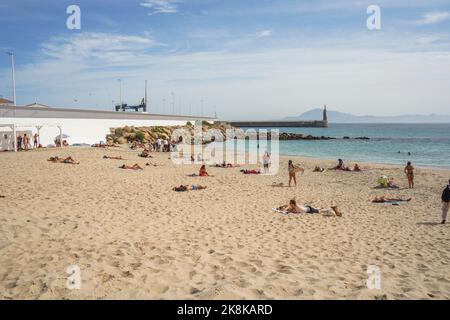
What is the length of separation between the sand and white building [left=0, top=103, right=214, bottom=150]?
11750 millimetres

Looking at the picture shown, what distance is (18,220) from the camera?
8.09m

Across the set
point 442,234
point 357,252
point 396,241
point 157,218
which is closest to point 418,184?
point 442,234

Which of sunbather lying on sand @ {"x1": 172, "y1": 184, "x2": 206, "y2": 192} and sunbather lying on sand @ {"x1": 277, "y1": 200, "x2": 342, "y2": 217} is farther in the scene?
sunbather lying on sand @ {"x1": 172, "y1": 184, "x2": 206, "y2": 192}

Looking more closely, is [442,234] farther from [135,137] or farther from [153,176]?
[135,137]

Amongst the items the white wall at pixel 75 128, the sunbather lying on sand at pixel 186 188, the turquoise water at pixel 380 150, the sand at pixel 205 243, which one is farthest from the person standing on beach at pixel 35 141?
the turquoise water at pixel 380 150

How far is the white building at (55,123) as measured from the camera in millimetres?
24572

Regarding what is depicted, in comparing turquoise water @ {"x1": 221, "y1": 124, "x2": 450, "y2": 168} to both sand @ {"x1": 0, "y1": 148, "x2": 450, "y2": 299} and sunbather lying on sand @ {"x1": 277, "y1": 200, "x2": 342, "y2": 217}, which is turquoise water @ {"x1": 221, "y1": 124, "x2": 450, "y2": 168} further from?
sunbather lying on sand @ {"x1": 277, "y1": 200, "x2": 342, "y2": 217}

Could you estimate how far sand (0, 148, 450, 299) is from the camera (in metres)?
5.25

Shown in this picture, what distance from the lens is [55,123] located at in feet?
94.4

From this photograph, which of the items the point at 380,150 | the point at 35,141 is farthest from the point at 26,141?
the point at 380,150

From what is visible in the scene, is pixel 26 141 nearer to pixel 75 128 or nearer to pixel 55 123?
pixel 55 123

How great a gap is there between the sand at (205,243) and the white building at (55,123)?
11.7 metres

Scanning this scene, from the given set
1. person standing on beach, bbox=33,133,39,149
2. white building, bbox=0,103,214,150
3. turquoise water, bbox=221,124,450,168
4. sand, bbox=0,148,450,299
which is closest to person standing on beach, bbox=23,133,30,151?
person standing on beach, bbox=33,133,39,149
